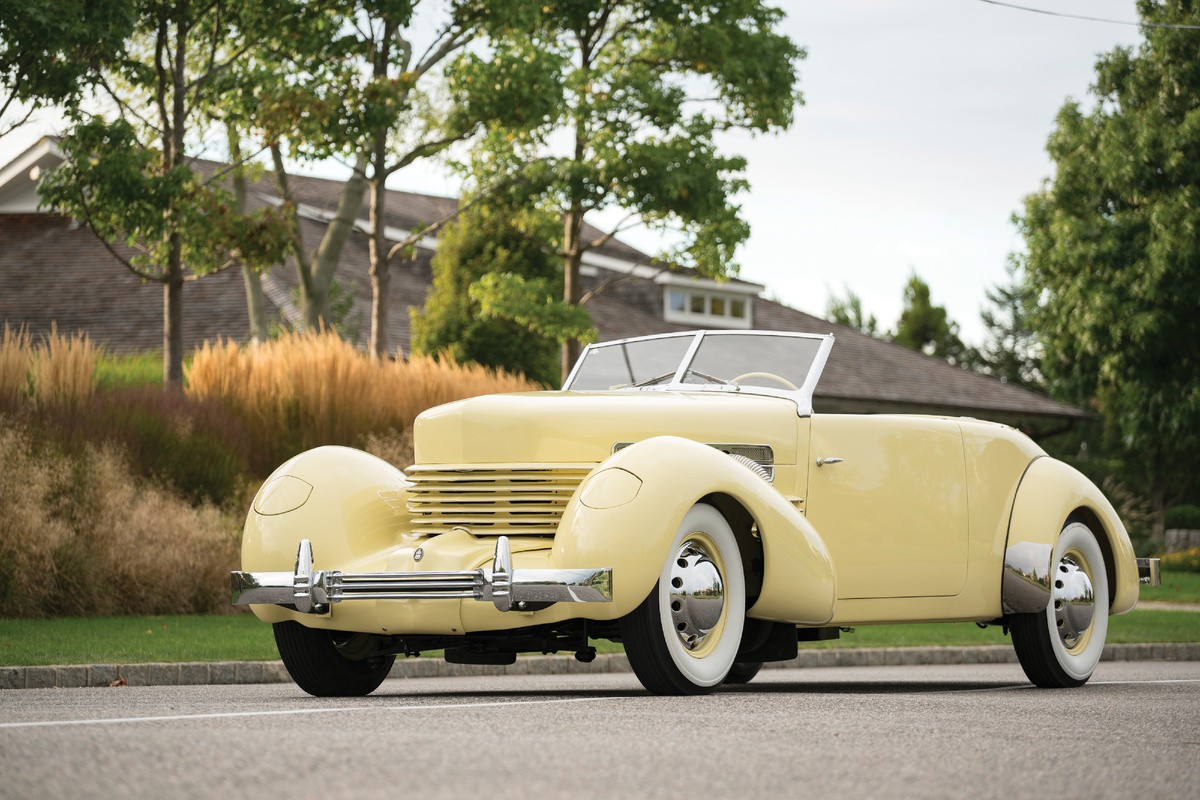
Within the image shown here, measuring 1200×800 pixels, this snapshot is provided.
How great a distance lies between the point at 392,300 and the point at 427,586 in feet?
81.3

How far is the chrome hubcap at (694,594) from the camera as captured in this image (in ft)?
23.3

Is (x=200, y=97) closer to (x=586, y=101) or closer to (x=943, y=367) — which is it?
(x=586, y=101)

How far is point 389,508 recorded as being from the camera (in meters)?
8.10

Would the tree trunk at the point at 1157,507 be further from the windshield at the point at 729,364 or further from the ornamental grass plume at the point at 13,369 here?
the windshield at the point at 729,364

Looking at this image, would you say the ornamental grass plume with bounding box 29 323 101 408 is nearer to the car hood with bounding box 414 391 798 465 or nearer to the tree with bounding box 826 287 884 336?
the car hood with bounding box 414 391 798 465

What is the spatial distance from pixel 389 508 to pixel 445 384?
11176 millimetres

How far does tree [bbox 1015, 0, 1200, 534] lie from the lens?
3027 cm

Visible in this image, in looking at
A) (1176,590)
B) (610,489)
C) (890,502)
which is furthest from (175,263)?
(1176,590)

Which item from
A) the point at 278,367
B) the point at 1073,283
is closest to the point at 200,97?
the point at 278,367

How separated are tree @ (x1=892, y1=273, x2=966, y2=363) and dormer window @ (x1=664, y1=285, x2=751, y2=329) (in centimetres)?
2150

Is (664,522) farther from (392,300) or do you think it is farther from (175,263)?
(392,300)

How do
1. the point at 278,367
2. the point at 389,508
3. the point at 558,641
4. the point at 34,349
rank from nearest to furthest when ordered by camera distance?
1. the point at 558,641
2. the point at 389,508
3. the point at 34,349
4. the point at 278,367

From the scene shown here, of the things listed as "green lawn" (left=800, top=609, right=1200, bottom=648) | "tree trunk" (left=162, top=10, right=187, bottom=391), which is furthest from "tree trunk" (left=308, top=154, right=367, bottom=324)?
"green lawn" (left=800, top=609, right=1200, bottom=648)

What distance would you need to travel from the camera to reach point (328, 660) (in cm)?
805
